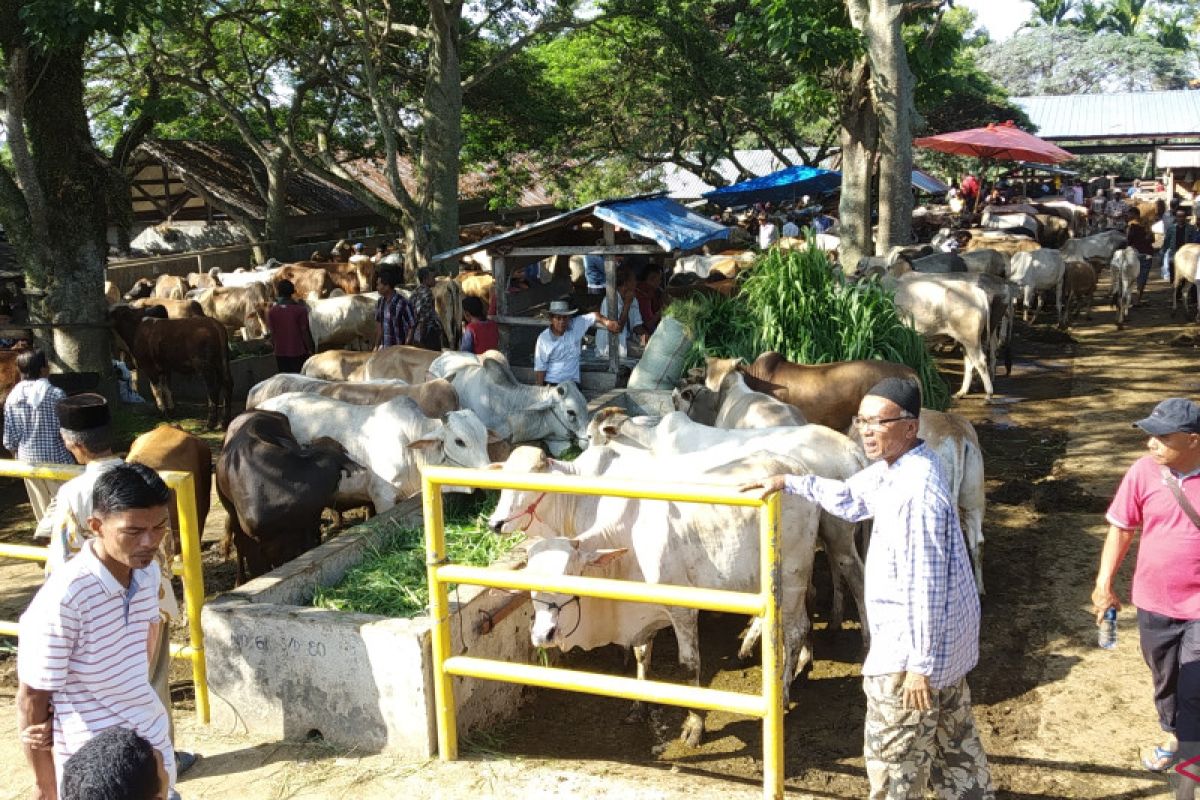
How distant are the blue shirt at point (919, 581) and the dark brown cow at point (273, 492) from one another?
4.36m

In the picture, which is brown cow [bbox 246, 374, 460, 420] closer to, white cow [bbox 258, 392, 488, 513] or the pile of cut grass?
white cow [bbox 258, 392, 488, 513]

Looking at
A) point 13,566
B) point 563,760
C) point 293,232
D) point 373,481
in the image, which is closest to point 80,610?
point 563,760

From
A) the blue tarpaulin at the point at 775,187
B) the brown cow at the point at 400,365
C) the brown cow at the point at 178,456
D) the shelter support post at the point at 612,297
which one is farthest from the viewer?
the blue tarpaulin at the point at 775,187

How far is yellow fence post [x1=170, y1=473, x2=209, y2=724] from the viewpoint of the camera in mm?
5039

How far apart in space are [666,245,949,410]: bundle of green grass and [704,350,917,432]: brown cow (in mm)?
1361

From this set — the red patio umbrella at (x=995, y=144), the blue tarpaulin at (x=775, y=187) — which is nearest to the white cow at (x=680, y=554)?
the blue tarpaulin at (x=775, y=187)

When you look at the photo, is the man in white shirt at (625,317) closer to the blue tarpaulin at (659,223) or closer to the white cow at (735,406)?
the blue tarpaulin at (659,223)

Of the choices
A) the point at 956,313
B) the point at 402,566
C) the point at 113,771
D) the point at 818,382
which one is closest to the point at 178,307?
the point at 818,382

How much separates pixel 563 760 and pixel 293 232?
25.7 metres

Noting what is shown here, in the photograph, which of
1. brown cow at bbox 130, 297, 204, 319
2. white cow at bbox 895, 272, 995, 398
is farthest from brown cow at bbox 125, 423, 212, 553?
white cow at bbox 895, 272, 995, 398

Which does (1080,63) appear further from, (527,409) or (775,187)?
(527,409)

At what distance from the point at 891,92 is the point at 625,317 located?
641 cm

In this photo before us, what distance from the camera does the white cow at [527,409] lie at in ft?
31.0

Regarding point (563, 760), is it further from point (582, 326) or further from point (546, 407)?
point (582, 326)
